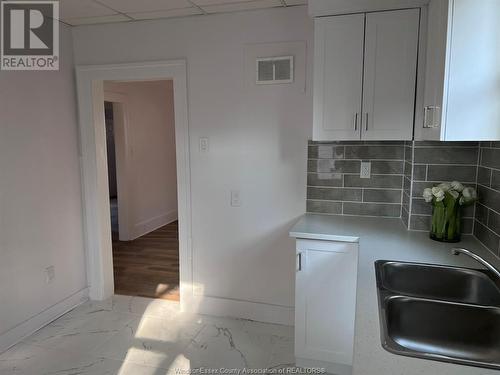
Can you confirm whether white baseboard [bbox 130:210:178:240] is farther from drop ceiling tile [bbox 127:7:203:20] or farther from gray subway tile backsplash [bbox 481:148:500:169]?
gray subway tile backsplash [bbox 481:148:500:169]

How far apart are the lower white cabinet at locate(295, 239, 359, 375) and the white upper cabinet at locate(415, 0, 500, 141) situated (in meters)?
0.86

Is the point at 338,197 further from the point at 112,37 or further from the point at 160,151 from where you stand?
the point at 160,151

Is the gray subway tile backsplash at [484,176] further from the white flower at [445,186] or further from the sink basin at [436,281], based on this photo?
the sink basin at [436,281]

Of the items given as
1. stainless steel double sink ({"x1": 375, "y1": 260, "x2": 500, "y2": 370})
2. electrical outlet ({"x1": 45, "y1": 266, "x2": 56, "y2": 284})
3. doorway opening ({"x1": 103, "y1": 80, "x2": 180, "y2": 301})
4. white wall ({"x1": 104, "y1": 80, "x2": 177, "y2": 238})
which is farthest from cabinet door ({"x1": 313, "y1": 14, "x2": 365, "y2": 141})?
white wall ({"x1": 104, "y1": 80, "x2": 177, "y2": 238})

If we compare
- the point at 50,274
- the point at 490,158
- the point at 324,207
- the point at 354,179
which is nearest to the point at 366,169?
the point at 354,179

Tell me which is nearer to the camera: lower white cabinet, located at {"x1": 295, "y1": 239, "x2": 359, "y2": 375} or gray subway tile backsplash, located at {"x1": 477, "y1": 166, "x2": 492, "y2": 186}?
gray subway tile backsplash, located at {"x1": 477, "y1": 166, "x2": 492, "y2": 186}

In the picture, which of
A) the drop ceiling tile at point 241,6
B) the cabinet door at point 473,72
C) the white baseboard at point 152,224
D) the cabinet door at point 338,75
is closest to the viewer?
the cabinet door at point 473,72

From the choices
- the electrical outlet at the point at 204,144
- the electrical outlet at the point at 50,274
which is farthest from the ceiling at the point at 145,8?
the electrical outlet at the point at 50,274

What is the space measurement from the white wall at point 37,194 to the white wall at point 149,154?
5.68 feet

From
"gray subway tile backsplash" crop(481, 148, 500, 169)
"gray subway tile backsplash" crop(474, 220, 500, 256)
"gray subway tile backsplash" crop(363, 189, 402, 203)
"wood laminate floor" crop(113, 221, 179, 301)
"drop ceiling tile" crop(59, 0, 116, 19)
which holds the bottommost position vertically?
"wood laminate floor" crop(113, 221, 179, 301)

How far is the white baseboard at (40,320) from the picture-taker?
247 centimetres

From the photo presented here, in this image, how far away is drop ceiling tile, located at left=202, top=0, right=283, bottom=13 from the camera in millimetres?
2410

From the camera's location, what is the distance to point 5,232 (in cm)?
242

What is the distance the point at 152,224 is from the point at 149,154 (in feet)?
3.63
